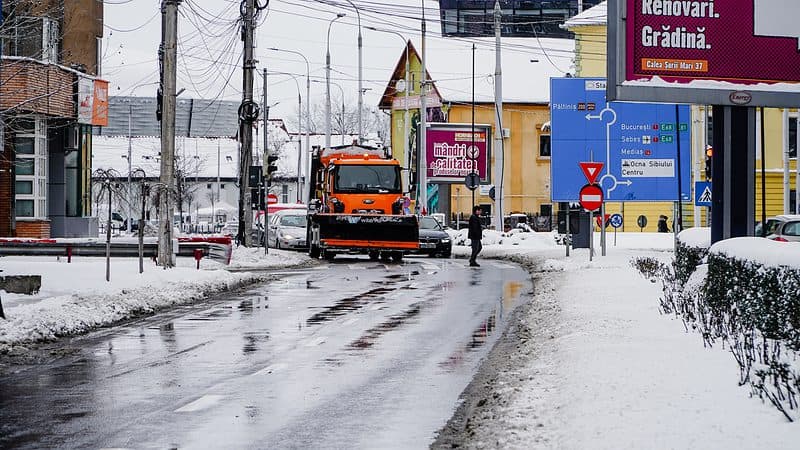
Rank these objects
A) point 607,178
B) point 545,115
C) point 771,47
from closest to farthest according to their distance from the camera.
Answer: point 771,47 < point 607,178 < point 545,115

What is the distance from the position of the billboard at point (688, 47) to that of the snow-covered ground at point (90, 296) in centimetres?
808

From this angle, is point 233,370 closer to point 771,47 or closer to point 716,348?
point 716,348

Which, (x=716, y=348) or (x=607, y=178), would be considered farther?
(x=607, y=178)

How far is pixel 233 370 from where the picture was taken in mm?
13094

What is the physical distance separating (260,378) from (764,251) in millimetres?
5202

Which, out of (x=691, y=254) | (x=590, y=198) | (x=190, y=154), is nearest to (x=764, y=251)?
(x=691, y=254)

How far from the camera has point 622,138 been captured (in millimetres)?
41094

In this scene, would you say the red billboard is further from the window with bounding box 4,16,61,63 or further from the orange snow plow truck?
the orange snow plow truck

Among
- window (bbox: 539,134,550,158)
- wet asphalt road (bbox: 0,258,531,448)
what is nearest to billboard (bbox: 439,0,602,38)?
window (bbox: 539,134,550,158)

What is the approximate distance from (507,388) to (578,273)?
17654mm

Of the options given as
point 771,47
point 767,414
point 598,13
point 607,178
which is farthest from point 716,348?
point 598,13

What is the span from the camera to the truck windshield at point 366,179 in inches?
1661

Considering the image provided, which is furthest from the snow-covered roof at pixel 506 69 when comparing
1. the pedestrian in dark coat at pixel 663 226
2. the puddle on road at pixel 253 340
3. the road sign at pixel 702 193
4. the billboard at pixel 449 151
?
the puddle on road at pixel 253 340

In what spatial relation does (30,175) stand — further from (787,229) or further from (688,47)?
(688,47)
